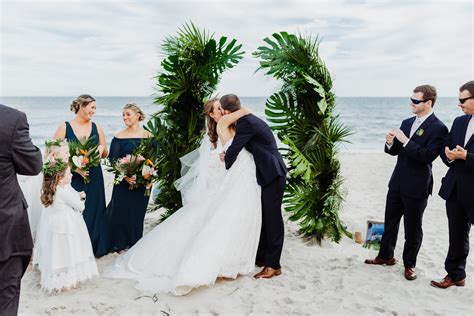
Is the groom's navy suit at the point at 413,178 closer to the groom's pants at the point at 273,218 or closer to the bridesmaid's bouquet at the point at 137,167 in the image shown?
the groom's pants at the point at 273,218

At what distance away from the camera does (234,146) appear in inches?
182

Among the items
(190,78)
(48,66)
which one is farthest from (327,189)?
(48,66)

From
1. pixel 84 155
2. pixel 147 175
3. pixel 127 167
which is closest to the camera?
pixel 84 155

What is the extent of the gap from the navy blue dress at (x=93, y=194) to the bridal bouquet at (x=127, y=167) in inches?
10.0

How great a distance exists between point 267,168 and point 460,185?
193 centimetres

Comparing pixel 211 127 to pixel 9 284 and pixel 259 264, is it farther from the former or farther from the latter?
pixel 9 284

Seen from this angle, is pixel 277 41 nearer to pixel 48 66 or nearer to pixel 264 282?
pixel 264 282

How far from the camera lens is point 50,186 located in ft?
14.0

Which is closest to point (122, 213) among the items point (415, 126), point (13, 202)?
point (13, 202)

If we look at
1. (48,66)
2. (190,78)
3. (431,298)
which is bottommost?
(431,298)

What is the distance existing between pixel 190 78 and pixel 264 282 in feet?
9.82

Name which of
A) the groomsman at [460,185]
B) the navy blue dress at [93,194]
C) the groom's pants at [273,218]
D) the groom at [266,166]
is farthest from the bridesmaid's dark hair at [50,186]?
the groomsman at [460,185]

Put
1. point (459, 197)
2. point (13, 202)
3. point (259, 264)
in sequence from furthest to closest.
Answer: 1. point (259, 264)
2. point (459, 197)
3. point (13, 202)

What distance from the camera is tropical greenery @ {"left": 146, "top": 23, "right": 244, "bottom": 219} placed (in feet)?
19.7
